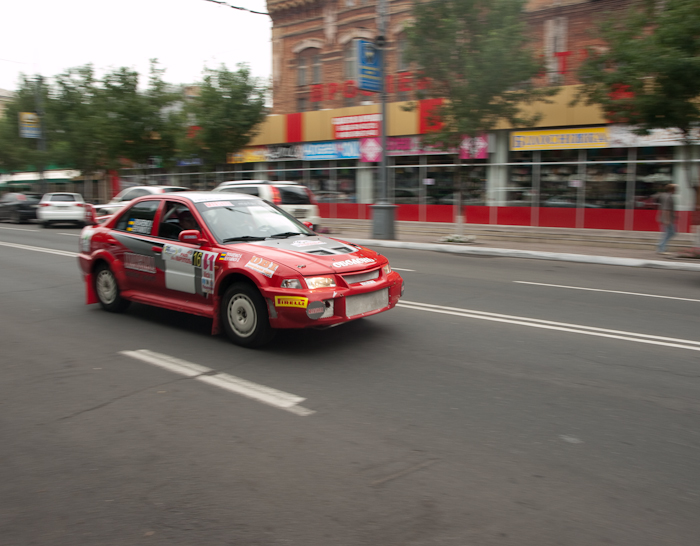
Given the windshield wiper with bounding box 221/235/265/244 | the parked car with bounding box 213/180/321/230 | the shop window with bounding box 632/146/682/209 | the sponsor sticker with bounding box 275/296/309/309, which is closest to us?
the sponsor sticker with bounding box 275/296/309/309

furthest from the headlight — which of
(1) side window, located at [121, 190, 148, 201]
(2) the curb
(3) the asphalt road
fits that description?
(1) side window, located at [121, 190, 148, 201]

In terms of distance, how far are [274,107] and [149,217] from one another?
26822 millimetres

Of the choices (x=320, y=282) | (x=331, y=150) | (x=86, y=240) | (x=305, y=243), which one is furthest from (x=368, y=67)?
(x=320, y=282)

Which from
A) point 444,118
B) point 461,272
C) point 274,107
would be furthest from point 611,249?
point 274,107

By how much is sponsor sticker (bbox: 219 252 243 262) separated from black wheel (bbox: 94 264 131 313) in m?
2.21

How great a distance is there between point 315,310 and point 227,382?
110cm

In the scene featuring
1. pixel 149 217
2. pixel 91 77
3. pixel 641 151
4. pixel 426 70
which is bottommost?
pixel 149 217

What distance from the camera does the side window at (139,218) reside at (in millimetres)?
7457

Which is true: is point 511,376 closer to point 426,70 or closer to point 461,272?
point 461,272

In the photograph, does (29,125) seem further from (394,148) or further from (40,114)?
(394,148)

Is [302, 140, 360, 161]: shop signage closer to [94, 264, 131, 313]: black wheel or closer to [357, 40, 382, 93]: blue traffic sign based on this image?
[357, 40, 382, 93]: blue traffic sign

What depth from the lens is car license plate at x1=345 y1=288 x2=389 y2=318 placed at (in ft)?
19.9

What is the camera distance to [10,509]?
10.6 feet

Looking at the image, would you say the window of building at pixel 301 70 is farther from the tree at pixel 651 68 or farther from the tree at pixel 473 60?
the tree at pixel 651 68
